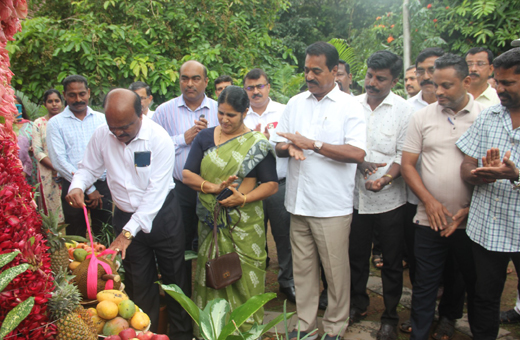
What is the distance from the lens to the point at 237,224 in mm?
3416

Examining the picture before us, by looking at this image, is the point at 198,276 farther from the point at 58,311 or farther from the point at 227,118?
the point at 58,311

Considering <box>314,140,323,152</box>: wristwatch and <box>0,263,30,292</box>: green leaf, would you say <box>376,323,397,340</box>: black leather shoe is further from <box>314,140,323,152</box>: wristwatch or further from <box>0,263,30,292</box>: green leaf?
<box>0,263,30,292</box>: green leaf

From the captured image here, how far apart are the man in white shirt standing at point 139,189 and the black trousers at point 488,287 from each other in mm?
2198

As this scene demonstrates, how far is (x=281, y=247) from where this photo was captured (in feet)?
15.3

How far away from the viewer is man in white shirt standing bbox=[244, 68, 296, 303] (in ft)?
14.9

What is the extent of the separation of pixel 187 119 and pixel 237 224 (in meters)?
1.50

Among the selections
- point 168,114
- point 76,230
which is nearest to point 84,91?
point 168,114

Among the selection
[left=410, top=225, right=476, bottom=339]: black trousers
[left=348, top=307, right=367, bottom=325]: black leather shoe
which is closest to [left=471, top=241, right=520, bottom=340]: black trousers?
[left=410, top=225, right=476, bottom=339]: black trousers

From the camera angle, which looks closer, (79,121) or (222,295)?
(222,295)

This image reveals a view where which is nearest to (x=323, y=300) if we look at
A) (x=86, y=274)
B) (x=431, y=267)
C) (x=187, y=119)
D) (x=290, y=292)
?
(x=290, y=292)

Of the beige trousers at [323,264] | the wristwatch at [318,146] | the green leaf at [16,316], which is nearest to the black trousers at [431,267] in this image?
the beige trousers at [323,264]

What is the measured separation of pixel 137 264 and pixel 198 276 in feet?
1.78

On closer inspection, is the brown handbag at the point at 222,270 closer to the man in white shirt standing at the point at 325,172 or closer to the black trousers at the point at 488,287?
the man in white shirt standing at the point at 325,172

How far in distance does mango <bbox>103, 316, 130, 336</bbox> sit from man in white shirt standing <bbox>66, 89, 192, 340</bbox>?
652mm
